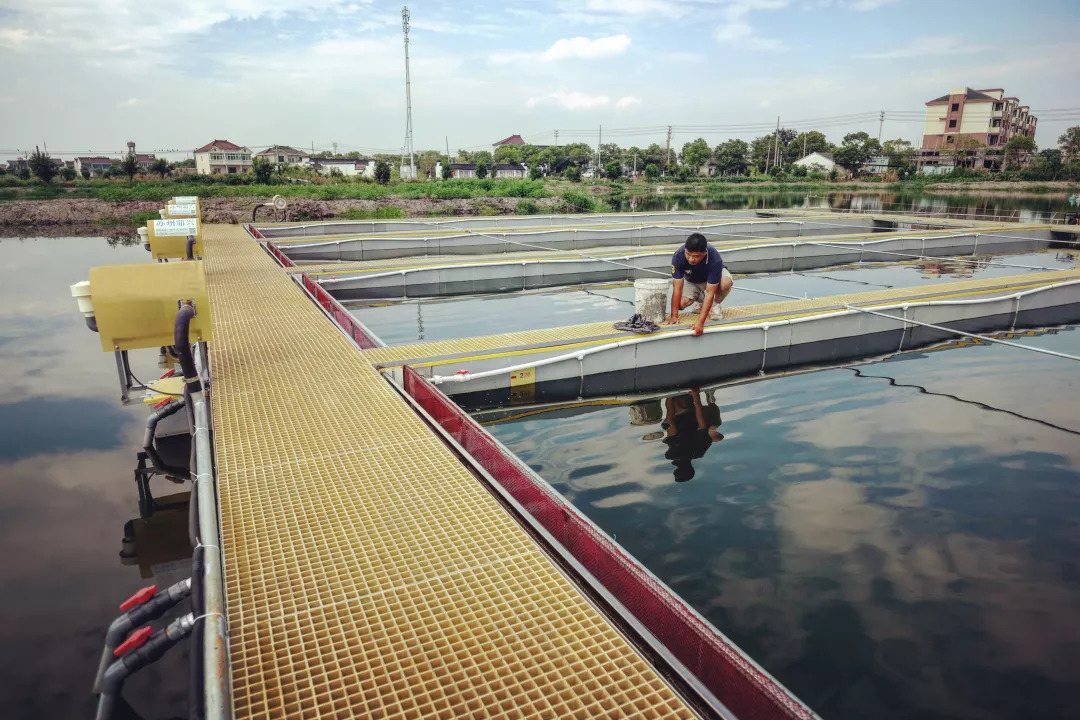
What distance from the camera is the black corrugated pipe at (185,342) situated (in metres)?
4.22

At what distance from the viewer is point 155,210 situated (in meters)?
27.5

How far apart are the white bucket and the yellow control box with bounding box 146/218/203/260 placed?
682 cm

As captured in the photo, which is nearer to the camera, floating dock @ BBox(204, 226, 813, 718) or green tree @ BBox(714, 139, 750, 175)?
floating dock @ BBox(204, 226, 813, 718)

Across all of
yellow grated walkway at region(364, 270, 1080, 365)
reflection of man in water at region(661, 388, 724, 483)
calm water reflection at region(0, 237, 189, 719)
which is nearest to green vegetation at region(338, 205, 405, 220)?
calm water reflection at region(0, 237, 189, 719)

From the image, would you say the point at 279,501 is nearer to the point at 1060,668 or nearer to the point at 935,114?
the point at 1060,668

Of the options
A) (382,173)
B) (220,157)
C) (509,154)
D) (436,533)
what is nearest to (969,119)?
(509,154)

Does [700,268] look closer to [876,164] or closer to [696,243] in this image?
[696,243]

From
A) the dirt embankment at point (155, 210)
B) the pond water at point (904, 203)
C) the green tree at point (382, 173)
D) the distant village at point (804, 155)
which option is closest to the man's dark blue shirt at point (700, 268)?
the pond water at point (904, 203)

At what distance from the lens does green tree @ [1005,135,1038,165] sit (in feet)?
200

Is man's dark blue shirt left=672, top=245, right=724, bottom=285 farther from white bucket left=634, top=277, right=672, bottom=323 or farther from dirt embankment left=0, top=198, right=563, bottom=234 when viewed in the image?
dirt embankment left=0, top=198, right=563, bottom=234

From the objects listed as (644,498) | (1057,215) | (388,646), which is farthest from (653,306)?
(1057,215)

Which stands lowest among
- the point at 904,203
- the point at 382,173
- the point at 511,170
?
the point at 904,203

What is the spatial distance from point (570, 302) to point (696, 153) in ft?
240

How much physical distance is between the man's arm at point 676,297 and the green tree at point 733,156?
7316cm
